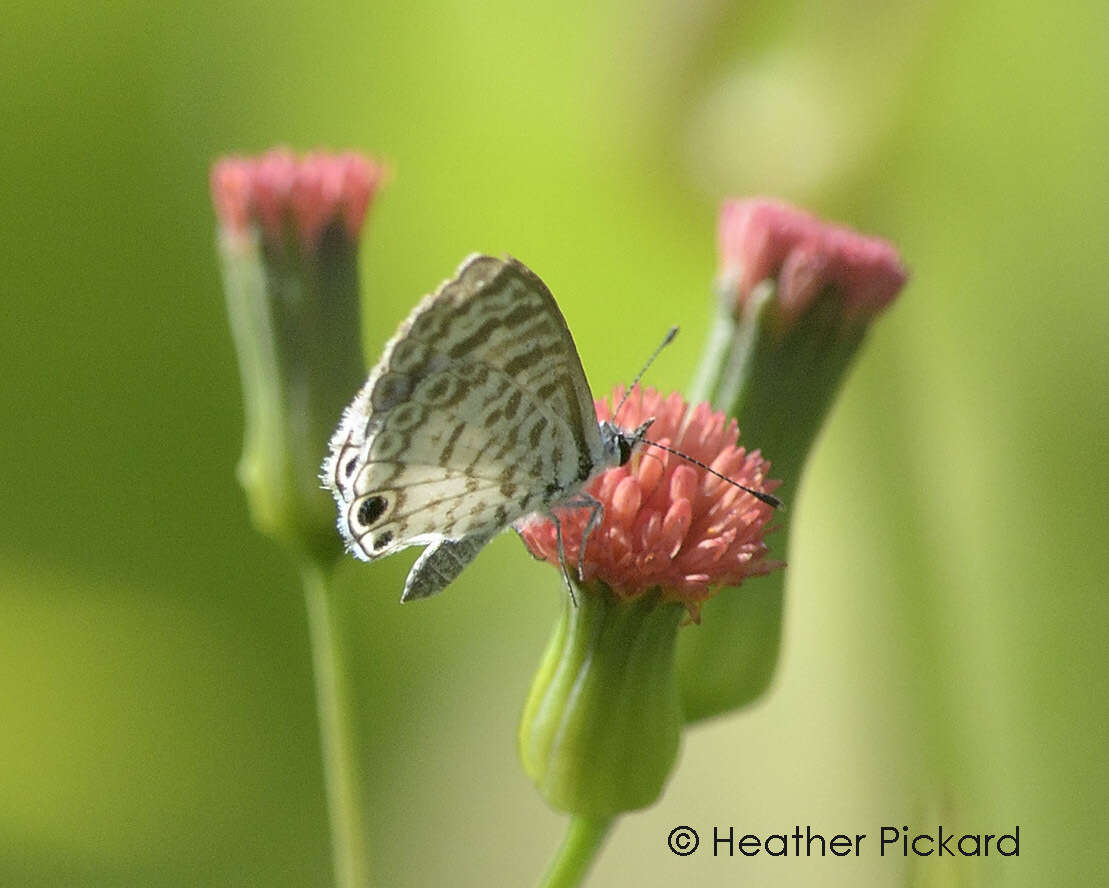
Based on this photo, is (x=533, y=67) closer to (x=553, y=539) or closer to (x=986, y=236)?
(x=986, y=236)

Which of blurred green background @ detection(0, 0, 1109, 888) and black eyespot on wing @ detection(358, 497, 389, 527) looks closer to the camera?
black eyespot on wing @ detection(358, 497, 389, 527)

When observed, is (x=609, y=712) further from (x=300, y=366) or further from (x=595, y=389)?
(x=595, y=389)

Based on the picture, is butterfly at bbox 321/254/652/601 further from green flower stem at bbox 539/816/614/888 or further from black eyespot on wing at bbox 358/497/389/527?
green flower stem at bbox 539/816/614/888

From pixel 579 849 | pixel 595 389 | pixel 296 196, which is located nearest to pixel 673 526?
pixel 579 849

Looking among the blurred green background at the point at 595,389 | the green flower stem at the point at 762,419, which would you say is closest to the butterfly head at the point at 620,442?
the green flower stem at the point at 762,419

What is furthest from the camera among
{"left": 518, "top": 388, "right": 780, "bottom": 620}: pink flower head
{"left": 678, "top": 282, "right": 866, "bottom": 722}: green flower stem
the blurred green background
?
the blurred green background

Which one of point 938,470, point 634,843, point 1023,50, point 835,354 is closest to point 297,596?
point 634,843

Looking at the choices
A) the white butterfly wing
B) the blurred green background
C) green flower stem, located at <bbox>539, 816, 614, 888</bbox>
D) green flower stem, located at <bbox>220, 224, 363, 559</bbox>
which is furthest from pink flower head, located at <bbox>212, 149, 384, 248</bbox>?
the blurred green background

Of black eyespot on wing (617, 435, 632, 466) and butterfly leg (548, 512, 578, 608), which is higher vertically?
black eyespot on wing (617, 435, 632, 466)
